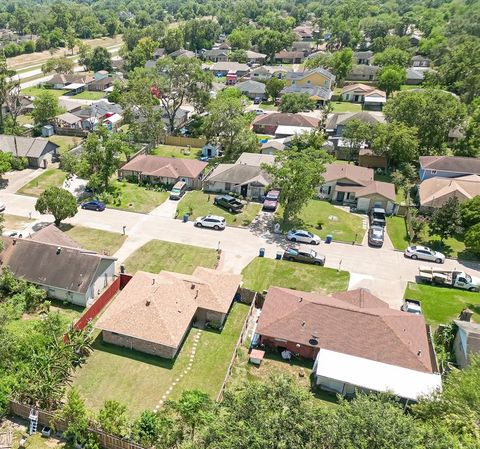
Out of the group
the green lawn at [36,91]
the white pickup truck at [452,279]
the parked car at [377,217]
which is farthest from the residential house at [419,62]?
the white pickup truck at [452,279]

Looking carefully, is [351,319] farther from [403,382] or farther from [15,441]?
[15,441]

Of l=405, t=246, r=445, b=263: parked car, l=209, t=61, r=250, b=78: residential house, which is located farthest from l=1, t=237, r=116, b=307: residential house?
l=209, t=61, r=250, b=78: residential house

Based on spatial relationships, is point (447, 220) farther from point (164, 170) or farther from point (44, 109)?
point (44, 109)

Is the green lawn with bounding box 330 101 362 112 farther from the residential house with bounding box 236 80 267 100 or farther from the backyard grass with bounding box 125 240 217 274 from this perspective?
the backyard grass with bounding box 125 240 217 274

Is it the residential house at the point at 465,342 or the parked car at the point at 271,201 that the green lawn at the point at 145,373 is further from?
the parked car at the point at 271,201

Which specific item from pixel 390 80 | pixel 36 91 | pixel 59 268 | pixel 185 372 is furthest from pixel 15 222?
pixel 390 80

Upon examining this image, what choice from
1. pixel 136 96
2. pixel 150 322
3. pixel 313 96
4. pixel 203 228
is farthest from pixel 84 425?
pixel 313 96

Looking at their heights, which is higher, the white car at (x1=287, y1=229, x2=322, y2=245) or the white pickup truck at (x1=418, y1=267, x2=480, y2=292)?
the white car at (x1=287, y1=229, x2=322, y2=245)
